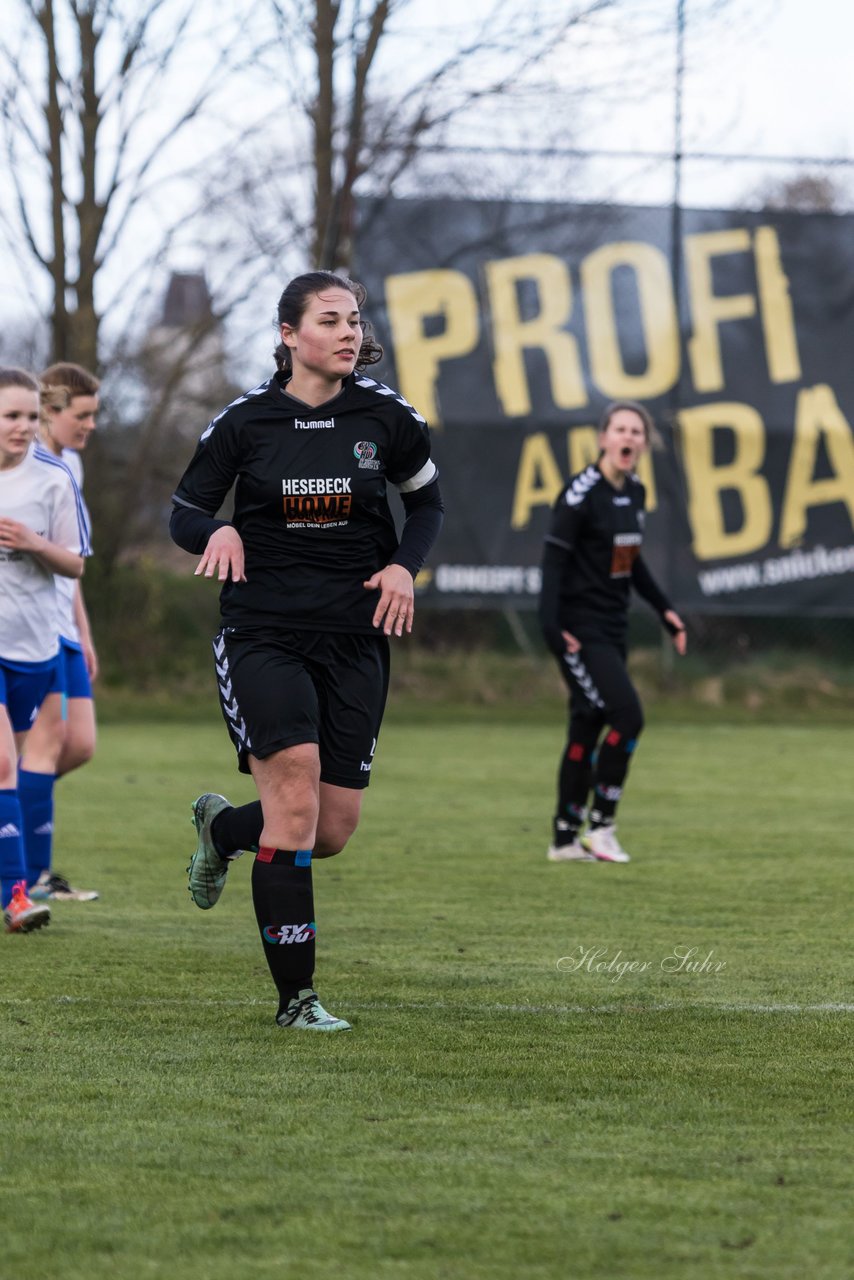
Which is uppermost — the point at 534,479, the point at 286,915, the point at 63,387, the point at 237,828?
the point at 63,387

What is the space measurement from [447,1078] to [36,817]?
3.30m

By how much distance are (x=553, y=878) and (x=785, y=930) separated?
5.04ft

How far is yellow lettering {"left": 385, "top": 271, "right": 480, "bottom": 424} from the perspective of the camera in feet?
52.8

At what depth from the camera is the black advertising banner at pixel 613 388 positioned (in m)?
16.0

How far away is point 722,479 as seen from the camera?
52.9 ft

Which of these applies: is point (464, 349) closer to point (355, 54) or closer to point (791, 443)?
point (791, 443)

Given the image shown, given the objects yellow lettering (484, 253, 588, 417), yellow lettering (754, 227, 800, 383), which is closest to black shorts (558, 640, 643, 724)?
yellow lettering (484, 253, 588, 417)

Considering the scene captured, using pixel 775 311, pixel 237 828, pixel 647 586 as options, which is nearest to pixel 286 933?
pixel 237 828

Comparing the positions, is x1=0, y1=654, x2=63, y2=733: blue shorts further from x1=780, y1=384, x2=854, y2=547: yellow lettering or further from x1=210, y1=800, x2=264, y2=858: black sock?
x1=780, y1=384, x2=854, y2=547: yellow lettering

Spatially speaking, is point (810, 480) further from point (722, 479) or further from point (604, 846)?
point (604, 846)

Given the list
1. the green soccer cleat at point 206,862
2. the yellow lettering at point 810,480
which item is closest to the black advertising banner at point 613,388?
the yellow lettering at point 810,480

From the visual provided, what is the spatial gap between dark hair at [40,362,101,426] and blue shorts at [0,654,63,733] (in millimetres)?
1038

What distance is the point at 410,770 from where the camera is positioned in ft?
40.1

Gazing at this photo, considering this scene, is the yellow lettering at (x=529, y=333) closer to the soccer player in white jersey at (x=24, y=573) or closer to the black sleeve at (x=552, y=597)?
the black sleeve at (x=552, y=597)
